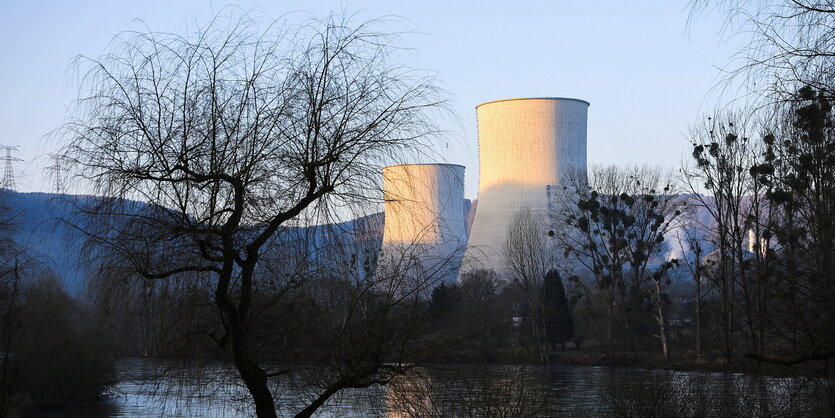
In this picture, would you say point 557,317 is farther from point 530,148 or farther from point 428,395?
point 428,395

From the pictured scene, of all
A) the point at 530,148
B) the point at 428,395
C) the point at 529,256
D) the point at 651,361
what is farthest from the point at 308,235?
the point at 529,256

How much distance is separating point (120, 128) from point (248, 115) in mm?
625

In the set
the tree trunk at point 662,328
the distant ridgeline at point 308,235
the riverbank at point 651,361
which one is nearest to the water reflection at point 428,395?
the distant ridgeline at point 308,235

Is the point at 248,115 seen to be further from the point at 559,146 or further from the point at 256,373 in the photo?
the point at 559,146

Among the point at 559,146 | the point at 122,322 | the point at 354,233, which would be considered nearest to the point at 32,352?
the point at 122,322

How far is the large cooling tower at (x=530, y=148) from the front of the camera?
92.4 feet

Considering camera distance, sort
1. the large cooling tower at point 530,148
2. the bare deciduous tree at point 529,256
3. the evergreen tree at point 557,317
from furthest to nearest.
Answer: the bare deciduous tree at point 529,256 → the evergreen tree at point 557,317 → the large cooling tower at point 530,148

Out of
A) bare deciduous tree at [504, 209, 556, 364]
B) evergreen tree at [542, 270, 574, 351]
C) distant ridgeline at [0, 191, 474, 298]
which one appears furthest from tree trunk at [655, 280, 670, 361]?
distant ridgeline at [0, 191, 474, 298]

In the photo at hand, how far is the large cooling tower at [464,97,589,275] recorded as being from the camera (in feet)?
92.4

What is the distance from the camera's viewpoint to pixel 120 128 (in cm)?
438

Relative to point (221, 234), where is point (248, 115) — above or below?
above

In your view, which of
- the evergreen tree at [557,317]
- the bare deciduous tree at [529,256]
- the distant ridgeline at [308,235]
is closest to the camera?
the distant ridgeline at [308,235]

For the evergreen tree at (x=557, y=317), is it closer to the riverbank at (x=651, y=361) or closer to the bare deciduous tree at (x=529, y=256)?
the bare deciduous tree at (x=529, y=256)

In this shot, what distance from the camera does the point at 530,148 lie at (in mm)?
28609
